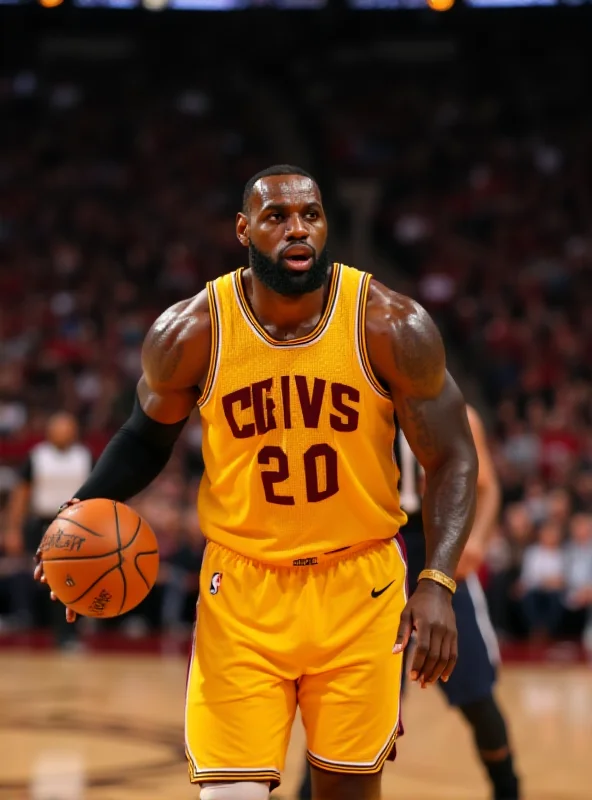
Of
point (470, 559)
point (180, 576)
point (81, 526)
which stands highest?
point (81, 526)

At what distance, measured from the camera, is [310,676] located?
338 centimetres

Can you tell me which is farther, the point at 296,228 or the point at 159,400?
the point at 159,400

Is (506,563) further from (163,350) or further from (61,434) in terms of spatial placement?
(163,350)

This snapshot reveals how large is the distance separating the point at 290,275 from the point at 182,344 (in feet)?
1.11

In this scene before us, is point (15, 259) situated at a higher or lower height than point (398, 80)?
lower

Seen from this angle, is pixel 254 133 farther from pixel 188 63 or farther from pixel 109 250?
pixel 109 250

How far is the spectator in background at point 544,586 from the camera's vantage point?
420 inches

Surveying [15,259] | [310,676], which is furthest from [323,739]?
[15,259]

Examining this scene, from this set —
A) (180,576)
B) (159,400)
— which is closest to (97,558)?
(159,400)

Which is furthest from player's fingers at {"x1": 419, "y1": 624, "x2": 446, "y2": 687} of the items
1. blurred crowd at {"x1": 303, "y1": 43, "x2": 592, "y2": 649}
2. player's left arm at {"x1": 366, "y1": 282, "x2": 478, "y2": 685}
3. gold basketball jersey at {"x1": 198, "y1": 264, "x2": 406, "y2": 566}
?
blurred crowd at {"x1": 303, "y1": 43, "x2": 592, "y2": 649}

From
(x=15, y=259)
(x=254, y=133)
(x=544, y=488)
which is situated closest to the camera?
(x=544, y=488)

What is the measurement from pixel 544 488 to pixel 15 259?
7.94 meters

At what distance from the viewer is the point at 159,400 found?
11.7 feet

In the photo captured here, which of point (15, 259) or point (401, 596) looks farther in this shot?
point (15, 259)
